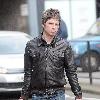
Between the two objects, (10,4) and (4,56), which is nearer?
(4,56)

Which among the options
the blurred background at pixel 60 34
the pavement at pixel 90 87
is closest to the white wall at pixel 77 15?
the blurred background at pixel 60 34

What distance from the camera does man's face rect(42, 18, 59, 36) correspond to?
4992 mm

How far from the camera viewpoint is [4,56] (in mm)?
11875

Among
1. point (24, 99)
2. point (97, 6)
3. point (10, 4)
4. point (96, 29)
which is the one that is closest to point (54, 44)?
point (24, 99)

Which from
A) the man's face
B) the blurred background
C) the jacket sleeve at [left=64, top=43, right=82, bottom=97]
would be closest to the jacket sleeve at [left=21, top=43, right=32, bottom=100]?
the man's face

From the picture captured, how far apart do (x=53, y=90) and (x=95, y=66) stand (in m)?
8.72

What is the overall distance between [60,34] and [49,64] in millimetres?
9124

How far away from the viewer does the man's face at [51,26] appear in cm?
499

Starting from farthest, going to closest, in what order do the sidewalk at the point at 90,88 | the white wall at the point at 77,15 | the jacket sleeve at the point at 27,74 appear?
1. the white wall at the point at 77,15
2. the sidewalk at the point at 90,88
3. the jacket sleeve at the point at 27,74

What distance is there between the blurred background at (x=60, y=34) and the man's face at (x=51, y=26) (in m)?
6.41

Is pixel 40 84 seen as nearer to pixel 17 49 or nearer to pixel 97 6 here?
pixel 17 49

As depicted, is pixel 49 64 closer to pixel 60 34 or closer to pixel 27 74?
pixel 27 74

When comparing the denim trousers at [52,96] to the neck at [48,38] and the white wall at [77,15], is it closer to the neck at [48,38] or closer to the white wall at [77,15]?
the neck at [48,38]

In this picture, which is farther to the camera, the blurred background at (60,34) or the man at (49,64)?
the blurred background at (60,34)
